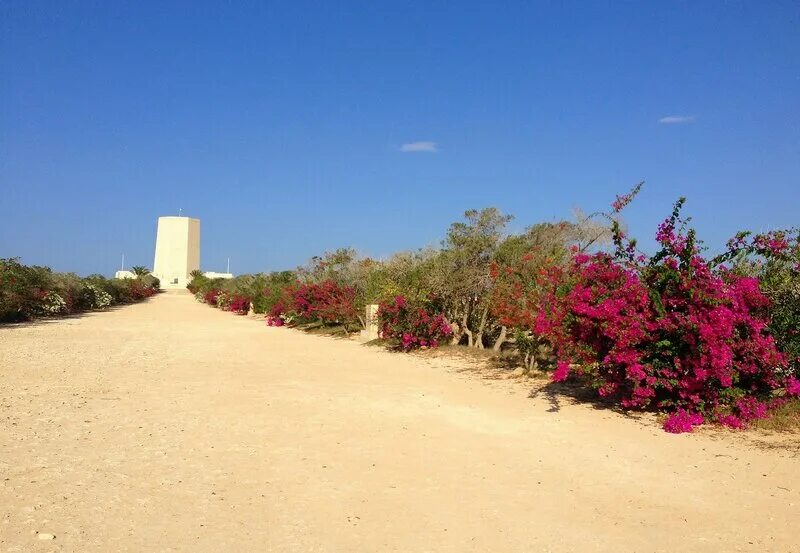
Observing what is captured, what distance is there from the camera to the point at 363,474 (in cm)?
559

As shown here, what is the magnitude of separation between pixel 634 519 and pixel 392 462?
2.32m

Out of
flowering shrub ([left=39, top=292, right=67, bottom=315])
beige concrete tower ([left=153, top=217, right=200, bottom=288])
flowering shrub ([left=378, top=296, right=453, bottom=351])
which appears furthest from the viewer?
beige concrete tower ([left=153, top=217, right=200, bottom=288])

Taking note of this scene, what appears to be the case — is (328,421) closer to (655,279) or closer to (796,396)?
(655,279)

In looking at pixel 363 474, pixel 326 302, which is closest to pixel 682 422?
pixel 363 474

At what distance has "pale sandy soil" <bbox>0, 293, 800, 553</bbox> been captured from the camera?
4.22 metres

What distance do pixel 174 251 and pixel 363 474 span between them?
104 metres

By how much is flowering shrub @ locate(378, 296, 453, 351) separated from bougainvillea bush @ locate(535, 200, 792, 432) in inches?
317

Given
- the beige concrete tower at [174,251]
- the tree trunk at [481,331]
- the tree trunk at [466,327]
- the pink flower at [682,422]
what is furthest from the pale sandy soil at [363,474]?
the beige concrete tower at [174,251]

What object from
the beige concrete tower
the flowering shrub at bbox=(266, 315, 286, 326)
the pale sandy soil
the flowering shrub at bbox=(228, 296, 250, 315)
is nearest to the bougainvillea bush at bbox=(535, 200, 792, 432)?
the pale sandy soil

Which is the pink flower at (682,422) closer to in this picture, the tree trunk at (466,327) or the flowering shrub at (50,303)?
the tree trunk at (466,327)

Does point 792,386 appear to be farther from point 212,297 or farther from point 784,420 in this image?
point 212,297

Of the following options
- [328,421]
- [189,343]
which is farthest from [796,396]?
[189,343]

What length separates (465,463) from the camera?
600cm

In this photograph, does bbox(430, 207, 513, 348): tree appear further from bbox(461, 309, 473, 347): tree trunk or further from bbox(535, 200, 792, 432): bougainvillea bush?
bbox(535, 200, 792, 432): bougainvillea bush
